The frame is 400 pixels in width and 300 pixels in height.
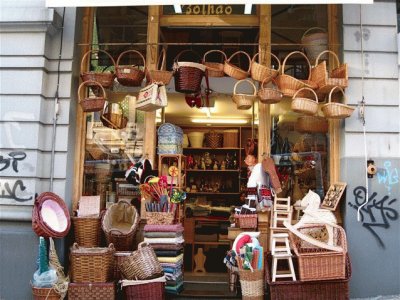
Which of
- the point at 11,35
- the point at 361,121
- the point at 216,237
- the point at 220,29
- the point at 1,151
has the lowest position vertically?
the point at 216,237

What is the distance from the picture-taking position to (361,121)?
667 centimetres

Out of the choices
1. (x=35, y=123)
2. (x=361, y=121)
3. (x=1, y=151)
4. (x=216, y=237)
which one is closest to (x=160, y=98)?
(x=35, y=123)

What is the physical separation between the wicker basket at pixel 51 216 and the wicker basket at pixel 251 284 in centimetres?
245

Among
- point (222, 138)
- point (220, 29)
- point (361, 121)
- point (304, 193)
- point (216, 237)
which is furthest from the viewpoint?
point (222, 138)

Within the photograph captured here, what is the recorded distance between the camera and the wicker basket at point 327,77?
21.4 ft

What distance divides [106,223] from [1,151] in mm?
1790

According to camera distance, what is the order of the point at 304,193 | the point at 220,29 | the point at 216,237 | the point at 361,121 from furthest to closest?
the point at 216,237
the point at 220,29
the point at 304,193
the point at 361,121

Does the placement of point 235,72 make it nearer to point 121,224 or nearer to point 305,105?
point 305,105

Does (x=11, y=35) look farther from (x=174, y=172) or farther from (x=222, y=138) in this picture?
(x=222, y=138)

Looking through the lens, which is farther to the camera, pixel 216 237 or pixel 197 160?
pixel 197 160

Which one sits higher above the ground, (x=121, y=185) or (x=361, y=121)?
(x=361, y=121)

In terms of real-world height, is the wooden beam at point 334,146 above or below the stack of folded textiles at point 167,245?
above

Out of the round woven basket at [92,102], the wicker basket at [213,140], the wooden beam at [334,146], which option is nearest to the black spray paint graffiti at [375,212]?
the wooden beam at [334,146]

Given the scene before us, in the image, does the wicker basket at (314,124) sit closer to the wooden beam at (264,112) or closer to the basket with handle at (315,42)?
the wooden beam at (264,112)
